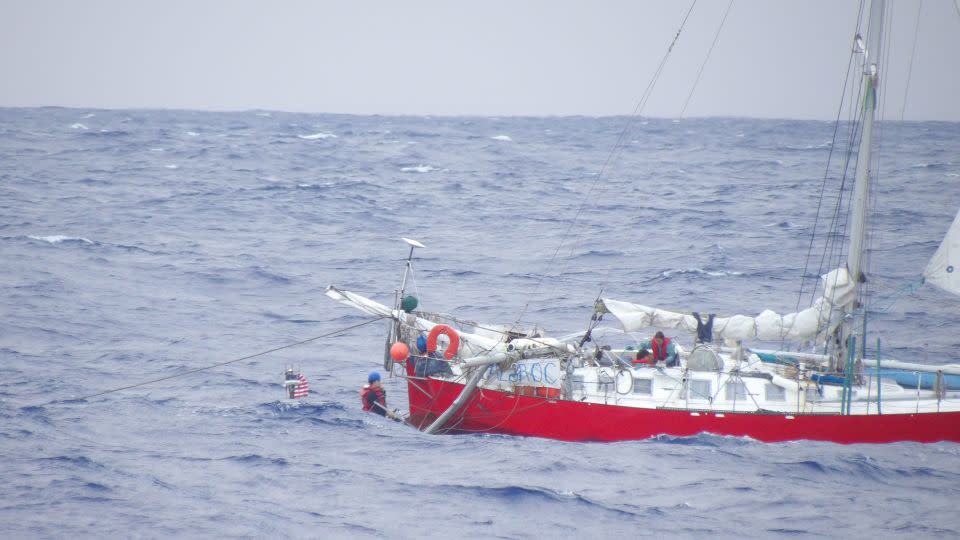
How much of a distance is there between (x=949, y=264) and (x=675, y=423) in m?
7.55

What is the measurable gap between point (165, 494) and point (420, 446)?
621 centimetres

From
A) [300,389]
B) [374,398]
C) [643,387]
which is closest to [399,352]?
[374,398]

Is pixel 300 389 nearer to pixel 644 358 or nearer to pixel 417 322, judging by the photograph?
pixel 417 322

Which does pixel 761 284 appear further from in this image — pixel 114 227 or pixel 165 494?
pixel 114 227

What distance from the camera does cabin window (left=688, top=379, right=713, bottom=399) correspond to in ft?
81.8

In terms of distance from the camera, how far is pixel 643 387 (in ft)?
82.7

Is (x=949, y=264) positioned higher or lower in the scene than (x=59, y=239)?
higher

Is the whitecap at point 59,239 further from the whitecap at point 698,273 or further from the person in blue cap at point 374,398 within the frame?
the person in blue cap at point 374,398

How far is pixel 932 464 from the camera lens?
78.5ft

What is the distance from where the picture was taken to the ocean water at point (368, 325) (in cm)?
2152

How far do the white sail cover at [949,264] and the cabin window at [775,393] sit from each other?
4513 millimetres

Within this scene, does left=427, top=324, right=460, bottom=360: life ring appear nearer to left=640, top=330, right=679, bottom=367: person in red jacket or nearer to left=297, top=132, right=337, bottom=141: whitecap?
left=640, top=330, right=679, bottom=367: person in red jacket

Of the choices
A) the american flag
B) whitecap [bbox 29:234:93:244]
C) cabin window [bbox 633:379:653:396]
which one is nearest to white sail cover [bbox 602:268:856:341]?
cabin window [bbox 633:379:653:396]


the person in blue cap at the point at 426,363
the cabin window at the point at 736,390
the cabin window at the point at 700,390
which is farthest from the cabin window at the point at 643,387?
the person in blue cap at the point at 426,363
